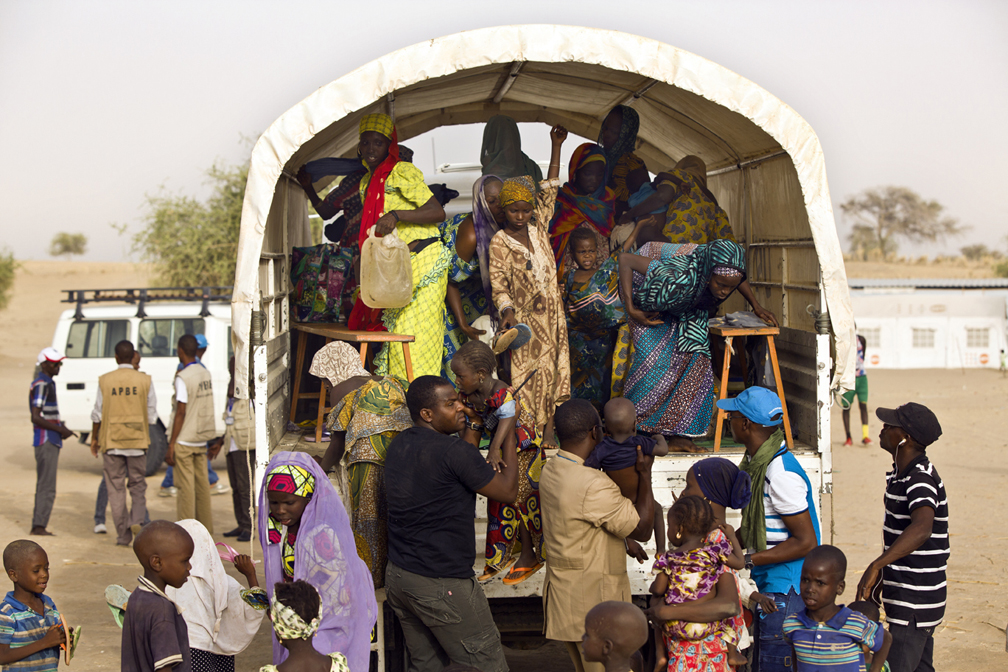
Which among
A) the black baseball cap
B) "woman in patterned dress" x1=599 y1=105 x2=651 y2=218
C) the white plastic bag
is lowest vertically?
the black baseball cap

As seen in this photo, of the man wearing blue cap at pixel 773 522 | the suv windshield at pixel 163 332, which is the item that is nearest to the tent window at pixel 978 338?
the suv windshield at pixel 163 332

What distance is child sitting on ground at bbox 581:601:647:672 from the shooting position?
108 inches

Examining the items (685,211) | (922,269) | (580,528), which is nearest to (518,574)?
(580,528)

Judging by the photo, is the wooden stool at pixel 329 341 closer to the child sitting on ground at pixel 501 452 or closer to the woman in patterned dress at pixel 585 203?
the child sitting on ground at pixel 501 452

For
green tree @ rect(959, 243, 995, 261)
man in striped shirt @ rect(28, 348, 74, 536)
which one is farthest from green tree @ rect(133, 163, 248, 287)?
green tree @ rect(959, 243, 995, 261)

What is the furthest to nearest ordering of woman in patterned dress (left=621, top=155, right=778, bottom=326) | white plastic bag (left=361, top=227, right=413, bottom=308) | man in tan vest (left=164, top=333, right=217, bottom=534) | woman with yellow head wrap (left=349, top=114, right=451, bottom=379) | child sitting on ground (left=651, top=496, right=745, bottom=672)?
man in tan vest (left=164, top=333, right=217, bottom=534) < woman in patterned dress (left=621, top=155, right=778, bottom=326) < woman with yellow head wrap (left=349, top=114, right=451, bottom=379) < white plastic bag (left=361, top=227, right=413, bottom=308) < child sitting on ground (left=651, top=496, right=745, bottom=672)

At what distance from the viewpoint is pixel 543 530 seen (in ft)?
12.1

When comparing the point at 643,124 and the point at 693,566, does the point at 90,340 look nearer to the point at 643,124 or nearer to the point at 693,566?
the point at 643,124

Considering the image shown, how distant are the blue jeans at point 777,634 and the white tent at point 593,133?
3.95ft

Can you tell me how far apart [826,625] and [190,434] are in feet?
18.2

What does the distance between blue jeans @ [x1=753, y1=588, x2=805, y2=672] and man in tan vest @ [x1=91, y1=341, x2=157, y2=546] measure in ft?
19.0

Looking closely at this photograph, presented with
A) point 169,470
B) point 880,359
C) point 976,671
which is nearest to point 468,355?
point 976,671

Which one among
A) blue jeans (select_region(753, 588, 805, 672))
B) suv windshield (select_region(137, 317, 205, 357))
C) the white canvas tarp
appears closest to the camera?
blue jeans (select_region(753, 588, 805, 672))

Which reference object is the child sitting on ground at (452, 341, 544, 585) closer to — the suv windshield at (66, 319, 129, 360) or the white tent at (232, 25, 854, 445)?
the white tent at (232, 25, 854, 445)
